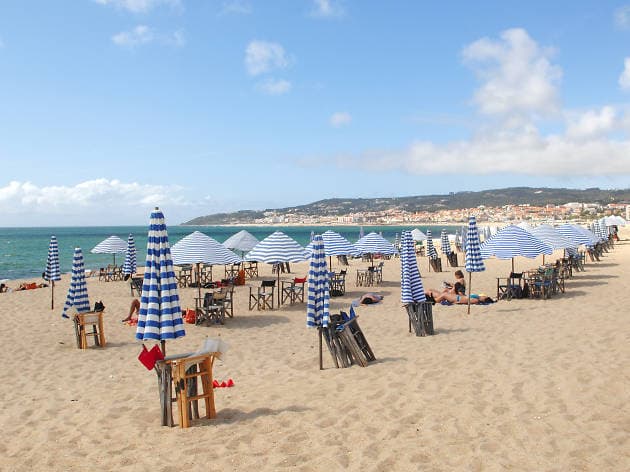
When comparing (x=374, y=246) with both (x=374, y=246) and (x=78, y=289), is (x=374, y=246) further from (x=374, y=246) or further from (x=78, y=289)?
(x=78, y=289)

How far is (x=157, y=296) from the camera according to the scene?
5508 mm

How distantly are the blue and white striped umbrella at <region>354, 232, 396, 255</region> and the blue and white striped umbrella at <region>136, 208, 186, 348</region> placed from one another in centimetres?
1213

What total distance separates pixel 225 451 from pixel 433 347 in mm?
4951

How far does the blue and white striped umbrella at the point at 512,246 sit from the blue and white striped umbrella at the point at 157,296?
10.3 m

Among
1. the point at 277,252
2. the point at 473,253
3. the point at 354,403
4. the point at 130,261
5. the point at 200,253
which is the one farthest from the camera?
the point at 130,261

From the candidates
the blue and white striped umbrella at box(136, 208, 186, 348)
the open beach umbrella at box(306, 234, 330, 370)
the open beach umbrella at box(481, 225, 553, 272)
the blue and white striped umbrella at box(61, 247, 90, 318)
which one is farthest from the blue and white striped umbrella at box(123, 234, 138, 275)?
the blue and white striped umbrella at box(136, 208, 186, 348)

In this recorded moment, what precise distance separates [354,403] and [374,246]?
12320 mm

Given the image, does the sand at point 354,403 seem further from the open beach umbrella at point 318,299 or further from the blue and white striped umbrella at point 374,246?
the blue and white striped umbrella at point 374,246

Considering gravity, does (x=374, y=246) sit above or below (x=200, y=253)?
below

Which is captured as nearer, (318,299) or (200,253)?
(318,299)

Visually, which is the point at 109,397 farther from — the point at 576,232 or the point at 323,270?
the point at 576,232

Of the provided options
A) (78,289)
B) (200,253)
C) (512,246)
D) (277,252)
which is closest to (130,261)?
(200,253)

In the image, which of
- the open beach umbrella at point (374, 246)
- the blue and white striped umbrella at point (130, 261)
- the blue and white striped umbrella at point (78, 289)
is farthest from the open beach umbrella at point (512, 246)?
the blue and white striped umbrella at point (130, 261)

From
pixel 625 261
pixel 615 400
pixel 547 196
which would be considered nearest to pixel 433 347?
pixel 615 400
